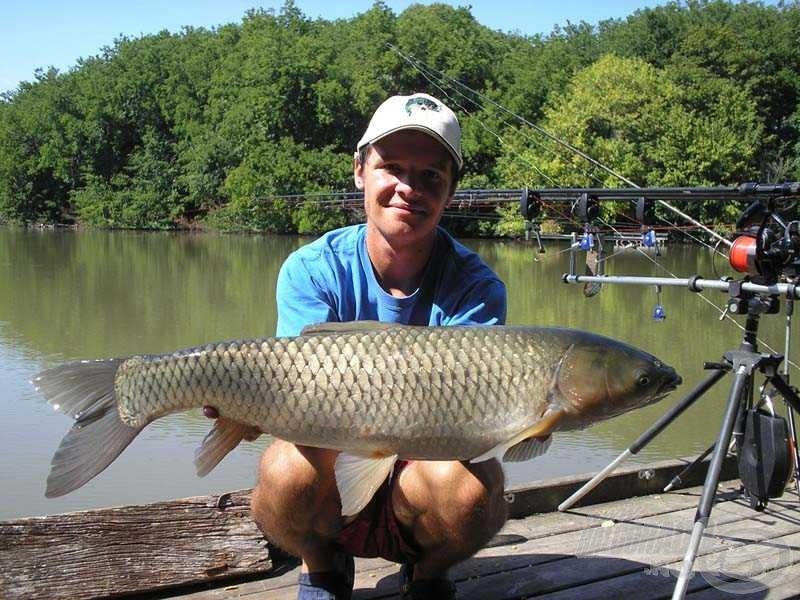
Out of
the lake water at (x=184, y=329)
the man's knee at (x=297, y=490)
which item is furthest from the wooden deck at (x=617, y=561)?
the lake water at (x=184, y=329)

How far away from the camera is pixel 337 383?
1.85 m

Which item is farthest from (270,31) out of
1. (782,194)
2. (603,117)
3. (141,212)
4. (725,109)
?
(782,194)

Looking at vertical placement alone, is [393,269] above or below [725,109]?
below

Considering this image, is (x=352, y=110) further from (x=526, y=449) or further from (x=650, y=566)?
(x=526, y=449)

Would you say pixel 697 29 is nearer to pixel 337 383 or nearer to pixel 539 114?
pixel 539 114

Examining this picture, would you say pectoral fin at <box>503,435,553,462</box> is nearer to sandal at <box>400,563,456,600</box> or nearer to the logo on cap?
sandal at <box>400,563,456,600</box>

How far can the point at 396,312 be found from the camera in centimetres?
228

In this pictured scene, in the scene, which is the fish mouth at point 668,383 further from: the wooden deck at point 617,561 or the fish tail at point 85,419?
the fish tail at point 85,419

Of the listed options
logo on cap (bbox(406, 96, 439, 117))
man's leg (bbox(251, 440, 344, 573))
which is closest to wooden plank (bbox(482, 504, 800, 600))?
man's leg (bbox(251, 440, 344, 573))

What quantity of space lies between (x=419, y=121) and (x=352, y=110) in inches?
1320

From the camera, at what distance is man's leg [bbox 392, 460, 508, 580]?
2047 millimetres

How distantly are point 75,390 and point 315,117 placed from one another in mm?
34441

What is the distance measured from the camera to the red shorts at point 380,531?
2158 mm

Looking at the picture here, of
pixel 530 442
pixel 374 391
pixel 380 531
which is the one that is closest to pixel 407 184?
pixel 374 391
